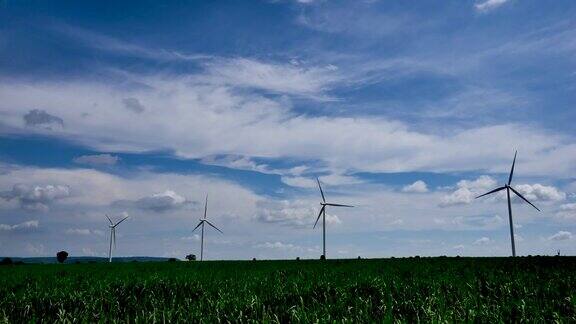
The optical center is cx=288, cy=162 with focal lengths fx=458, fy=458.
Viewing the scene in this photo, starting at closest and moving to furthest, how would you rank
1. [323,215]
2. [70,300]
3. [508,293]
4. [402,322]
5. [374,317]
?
1. [402,322]
2. [374,317]
3. [70,300]
4. [508,293]
5. [323,215]

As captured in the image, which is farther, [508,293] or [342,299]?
[508,293]

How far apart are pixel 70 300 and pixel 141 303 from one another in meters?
1.32

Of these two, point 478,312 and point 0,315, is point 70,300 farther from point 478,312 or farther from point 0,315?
point 478,312

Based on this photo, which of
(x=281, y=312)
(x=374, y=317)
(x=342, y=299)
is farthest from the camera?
(x=342, y=299)

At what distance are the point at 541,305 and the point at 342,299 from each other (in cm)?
285

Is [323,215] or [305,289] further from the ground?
[323,215]

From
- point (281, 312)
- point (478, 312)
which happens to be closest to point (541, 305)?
point (478, 312)

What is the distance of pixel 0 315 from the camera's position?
6121 mm

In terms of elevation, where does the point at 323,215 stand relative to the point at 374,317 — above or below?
above

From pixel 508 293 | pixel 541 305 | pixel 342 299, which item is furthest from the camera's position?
pixel 508 293

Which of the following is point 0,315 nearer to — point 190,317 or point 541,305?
point 190,317

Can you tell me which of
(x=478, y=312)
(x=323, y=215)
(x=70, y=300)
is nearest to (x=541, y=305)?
(x=478, y=312)

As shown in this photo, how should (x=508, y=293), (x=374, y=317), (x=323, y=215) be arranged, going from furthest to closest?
(x=323, y=215), (x=508, y=293), (x=374, y=317)

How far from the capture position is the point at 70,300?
7.73m
